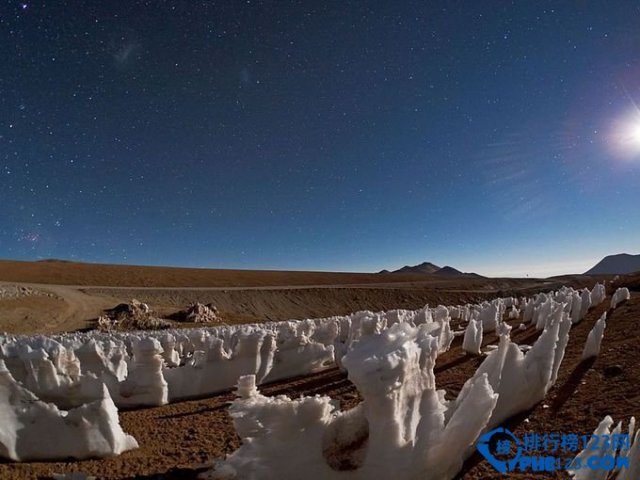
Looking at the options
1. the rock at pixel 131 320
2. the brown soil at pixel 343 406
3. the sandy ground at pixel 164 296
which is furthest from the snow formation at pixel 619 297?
the sandy ground at pixel 164 296

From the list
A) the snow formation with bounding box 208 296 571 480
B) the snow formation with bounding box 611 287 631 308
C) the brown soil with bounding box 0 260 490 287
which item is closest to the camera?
the snow formation with bounding box 208 296 571 480

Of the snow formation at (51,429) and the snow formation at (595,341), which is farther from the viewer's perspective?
the snow formation at (595,341)

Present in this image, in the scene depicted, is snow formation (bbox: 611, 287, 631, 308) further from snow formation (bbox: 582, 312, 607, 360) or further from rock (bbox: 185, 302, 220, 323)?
rock (bbox: 185, 302, 220, 323)

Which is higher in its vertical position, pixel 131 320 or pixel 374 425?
pixel 374 425

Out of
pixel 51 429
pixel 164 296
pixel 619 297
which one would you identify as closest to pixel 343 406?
pixel 51 429

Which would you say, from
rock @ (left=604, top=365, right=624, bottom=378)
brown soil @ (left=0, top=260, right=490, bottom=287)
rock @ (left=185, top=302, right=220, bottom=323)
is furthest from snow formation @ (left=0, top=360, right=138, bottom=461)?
brown soil @ (left=0, top=260, right=490, bottom=287)

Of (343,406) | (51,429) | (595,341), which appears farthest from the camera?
(595,341)

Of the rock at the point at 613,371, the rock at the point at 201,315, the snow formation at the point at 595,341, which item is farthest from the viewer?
the rock at the point at 201,315

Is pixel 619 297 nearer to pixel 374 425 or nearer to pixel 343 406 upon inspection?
pixel 343 406

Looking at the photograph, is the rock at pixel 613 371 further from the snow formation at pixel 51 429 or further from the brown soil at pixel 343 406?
the snow formation at pixel 51 429

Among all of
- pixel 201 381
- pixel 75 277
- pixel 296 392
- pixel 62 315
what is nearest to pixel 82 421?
pixel 201 381

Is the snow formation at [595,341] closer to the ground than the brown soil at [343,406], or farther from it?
farther from it

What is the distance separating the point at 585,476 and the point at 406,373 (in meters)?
1.34

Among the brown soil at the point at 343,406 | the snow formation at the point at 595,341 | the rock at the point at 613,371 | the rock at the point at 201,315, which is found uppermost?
the snow formation at the point at 595,341
